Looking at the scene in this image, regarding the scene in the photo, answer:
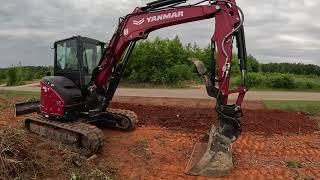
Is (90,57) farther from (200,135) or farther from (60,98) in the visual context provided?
(200,135)

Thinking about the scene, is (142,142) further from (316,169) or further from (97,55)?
(316,169)

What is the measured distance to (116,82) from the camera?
40.7 ft

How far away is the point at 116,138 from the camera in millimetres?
12531

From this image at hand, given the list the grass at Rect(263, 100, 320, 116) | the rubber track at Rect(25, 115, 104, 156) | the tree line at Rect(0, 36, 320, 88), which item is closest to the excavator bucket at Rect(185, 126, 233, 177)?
the rubber track at Rect(25, 115, 104, 156)

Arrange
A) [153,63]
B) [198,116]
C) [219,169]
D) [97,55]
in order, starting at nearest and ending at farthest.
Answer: [219,169], [97,55], [198,116], [153,63]

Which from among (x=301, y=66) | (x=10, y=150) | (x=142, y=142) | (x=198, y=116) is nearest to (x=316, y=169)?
(x=142, y=142)

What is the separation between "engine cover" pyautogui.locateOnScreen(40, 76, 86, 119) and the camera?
11.9 metres

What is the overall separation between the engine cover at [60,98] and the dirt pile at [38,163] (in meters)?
2.03

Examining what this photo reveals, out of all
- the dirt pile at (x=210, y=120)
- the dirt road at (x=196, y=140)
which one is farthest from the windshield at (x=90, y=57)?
the dirt pile at (x=210, y=120)

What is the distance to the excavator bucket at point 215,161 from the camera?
30.0ft

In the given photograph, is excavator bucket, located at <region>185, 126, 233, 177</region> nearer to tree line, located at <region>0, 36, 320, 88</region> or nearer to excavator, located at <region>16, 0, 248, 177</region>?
excavator, located at <region>16, 0, 248, 177</region>

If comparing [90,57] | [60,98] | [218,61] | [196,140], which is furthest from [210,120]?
[218,61]

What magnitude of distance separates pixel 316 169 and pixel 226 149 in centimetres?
189

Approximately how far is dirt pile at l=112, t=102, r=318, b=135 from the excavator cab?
2.77m
